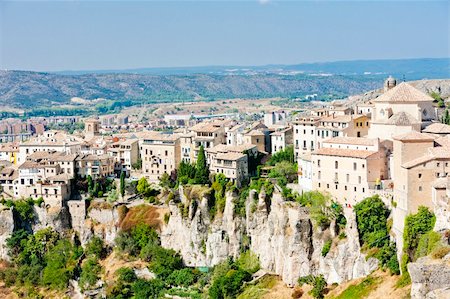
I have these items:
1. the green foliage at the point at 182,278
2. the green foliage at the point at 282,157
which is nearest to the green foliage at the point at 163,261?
the green foliage at the point at 182,278

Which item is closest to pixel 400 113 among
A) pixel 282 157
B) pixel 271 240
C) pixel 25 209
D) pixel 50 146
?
pixel 282 157

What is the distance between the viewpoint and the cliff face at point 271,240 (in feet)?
163

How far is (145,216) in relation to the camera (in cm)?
6431

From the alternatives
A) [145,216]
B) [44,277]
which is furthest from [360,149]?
[44,277]

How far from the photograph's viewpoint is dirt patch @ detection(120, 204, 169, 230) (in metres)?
63.7

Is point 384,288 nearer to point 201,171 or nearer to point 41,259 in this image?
point 201,171

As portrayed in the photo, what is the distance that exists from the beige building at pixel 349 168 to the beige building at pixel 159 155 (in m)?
16.9

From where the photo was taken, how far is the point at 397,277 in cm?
4444

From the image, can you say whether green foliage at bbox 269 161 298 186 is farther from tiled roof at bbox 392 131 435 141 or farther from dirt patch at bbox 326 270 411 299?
tiled roof at bbox 392 131 435 141

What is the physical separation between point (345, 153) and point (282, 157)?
1072cm

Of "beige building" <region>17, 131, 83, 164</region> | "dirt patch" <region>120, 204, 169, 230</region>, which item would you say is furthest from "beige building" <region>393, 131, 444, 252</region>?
"beige building" <region>17, 131, 83, 164</region>

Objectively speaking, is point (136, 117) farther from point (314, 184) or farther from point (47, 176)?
point (314, 184)

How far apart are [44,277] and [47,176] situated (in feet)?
28.4

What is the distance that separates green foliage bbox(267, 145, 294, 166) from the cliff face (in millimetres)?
4603
